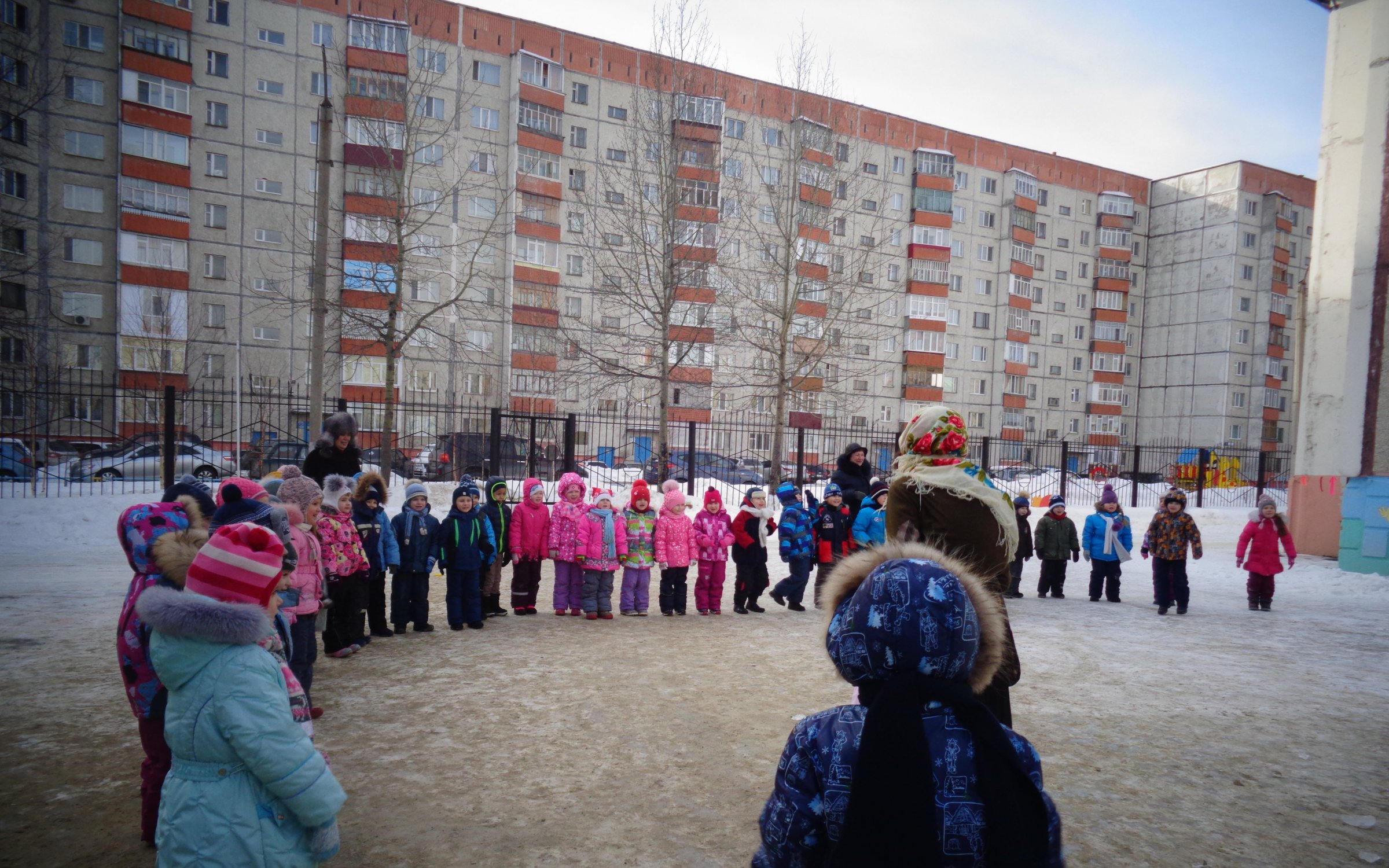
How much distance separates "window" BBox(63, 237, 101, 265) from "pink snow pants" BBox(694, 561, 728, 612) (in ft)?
123

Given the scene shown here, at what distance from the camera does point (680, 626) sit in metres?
9.11

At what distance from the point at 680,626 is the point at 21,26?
41642 millimetres

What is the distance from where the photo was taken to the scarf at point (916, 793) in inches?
60.7

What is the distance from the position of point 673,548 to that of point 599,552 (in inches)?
38.8

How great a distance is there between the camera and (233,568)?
2445 mm

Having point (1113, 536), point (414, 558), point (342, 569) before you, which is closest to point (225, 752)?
point (342, 569)

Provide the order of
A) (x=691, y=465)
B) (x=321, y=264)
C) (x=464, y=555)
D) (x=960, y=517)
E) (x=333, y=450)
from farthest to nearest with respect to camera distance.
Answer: (x=691, y=465)
(x=321, y=264)
(x=464, y=555)
(x=333, y=450)
(x=960, y=517)

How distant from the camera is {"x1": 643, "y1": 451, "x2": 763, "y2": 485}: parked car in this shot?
21469 mm

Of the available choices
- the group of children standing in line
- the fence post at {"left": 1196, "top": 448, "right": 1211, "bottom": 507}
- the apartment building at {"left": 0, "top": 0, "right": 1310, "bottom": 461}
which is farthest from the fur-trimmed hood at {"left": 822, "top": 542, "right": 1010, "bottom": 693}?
the fence post at {"left": 1196, "top": 448, "right": 1211, "bottom": 507}

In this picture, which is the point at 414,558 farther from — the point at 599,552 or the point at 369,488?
the point at 599,552

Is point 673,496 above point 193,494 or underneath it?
underneath

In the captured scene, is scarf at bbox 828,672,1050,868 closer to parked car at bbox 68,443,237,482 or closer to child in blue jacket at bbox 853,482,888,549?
child in blue jacket at bbox 853,482,888,549

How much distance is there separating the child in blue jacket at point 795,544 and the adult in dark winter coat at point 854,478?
57 centimetres

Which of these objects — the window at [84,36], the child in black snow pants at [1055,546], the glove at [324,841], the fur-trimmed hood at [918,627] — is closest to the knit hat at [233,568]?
the glove at [324,841]
